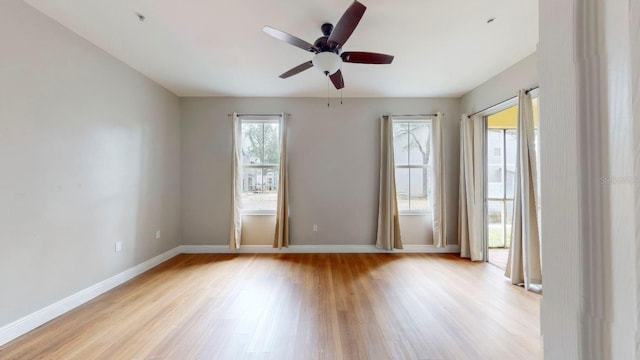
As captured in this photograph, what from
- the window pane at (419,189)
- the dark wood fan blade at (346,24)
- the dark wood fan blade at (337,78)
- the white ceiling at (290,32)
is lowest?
the window pane at (419,189)

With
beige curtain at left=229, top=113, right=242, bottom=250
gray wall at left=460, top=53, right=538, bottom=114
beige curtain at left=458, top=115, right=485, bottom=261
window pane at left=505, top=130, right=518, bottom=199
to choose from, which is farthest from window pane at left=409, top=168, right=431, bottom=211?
beige curtain at left=229, top=113, right=242, bottom=250

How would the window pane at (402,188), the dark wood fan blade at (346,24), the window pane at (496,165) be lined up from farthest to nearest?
the window pane at (496,165)
the window pane at (402,188)
the dark wood fan blade at (346,24)

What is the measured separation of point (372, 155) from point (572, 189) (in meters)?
4.27

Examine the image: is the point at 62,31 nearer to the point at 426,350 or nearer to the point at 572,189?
the point at 572,189

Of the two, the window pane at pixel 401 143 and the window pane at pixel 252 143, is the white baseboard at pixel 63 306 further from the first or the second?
the window pane at pixel 401 143

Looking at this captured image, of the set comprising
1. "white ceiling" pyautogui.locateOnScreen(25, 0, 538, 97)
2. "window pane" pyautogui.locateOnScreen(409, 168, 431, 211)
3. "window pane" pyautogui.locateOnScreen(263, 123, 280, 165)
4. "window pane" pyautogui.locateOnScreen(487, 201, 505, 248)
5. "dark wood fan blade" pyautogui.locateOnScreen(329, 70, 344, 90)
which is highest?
"white ceiling" pyautogui.locateOnScreen(25, 0, 538, 97)

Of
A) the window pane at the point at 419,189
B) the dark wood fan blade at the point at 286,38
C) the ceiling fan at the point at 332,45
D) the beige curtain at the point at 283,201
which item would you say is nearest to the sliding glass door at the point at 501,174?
the window pane at the point at 419,189

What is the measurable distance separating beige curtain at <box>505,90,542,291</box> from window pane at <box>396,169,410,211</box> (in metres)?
1.69

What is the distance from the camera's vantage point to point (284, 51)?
9.66 ft

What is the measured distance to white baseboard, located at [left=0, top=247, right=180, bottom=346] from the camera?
6.81 ft

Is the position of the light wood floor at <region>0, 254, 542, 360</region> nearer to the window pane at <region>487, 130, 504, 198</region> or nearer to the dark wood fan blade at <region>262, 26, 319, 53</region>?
the window pane at <region>487, 130, 504, 198</region>

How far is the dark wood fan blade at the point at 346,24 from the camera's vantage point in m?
1.91

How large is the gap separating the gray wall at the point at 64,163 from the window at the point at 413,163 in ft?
12.7

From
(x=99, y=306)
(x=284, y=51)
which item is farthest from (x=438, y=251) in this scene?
(x=99, y=306)
